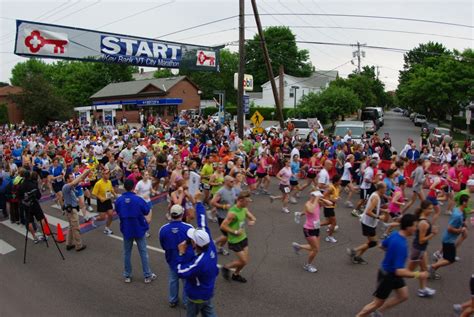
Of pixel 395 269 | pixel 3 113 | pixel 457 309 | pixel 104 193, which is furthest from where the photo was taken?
pixel 3 113

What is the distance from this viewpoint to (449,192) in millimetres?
11875

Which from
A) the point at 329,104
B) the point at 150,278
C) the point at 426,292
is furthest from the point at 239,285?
the point at 329,104

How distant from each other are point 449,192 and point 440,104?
29843mm

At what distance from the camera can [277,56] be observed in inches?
2876

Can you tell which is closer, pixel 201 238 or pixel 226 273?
pixel 201 238

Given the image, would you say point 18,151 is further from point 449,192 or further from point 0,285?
point 449,192

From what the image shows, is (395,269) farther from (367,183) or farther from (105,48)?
(105,48)

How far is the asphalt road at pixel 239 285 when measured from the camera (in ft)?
19.7

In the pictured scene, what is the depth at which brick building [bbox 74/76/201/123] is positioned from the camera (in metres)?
50.1

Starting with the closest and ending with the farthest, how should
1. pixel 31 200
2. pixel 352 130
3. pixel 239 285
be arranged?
pixel 239 285 → pixel 31 200 → pixel 352 130

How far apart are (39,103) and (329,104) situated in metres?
31.3

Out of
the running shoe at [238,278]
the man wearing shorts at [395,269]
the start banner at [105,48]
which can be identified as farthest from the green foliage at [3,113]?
the man wearing shorts at [395,269]

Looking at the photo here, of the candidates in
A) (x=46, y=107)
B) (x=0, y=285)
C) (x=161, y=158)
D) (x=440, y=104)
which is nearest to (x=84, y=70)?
(x=46, y=107)

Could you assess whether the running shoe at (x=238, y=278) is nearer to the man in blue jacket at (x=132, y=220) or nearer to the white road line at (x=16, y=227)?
the man in blue jacket at (x=132, y=220)
